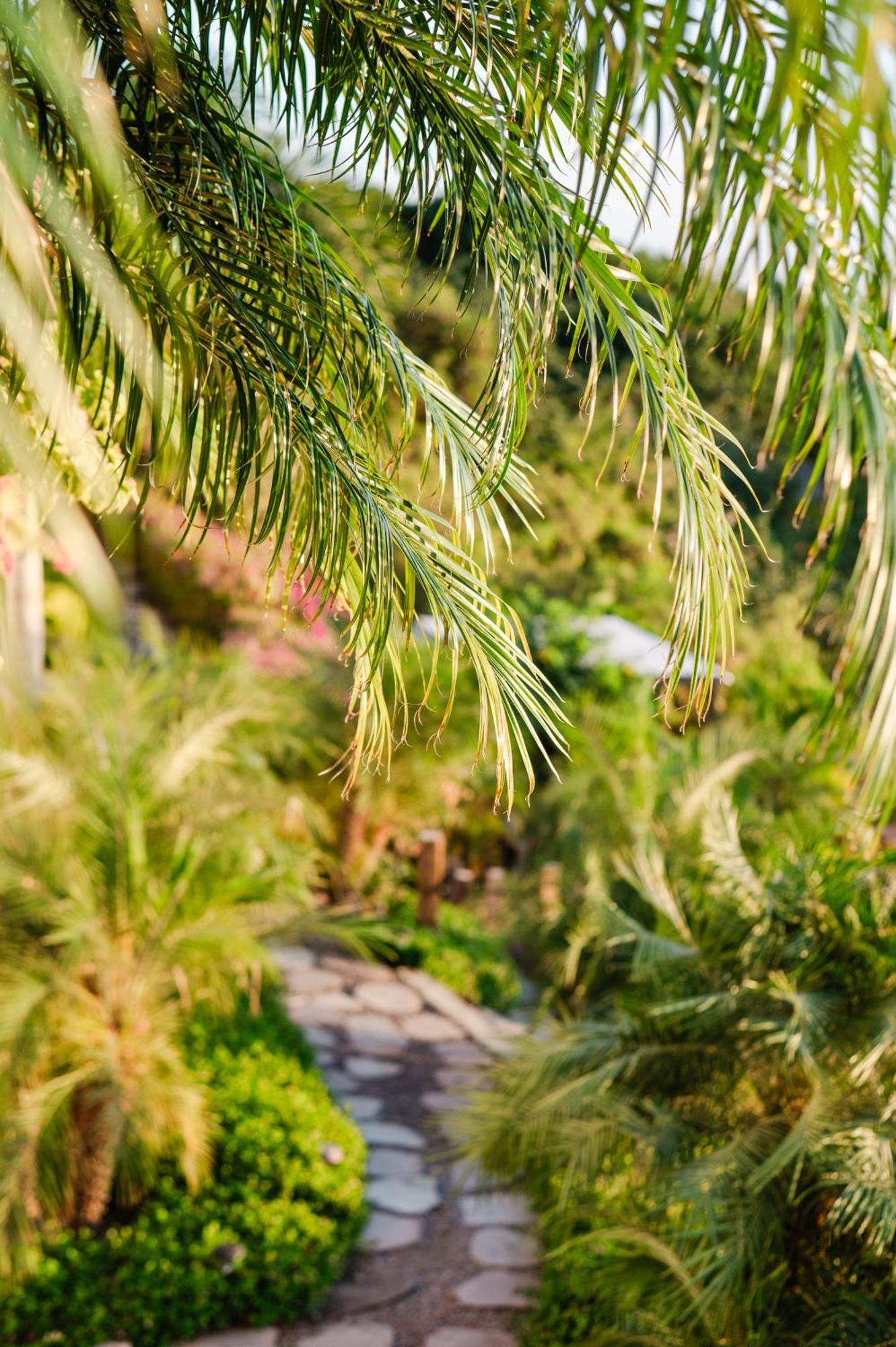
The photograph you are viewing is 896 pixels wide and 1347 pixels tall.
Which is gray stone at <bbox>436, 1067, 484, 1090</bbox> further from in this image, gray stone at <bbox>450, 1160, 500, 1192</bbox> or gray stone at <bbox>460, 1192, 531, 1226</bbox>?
gray stone at <bbox>460, 1192, 531, 1226</bbox>

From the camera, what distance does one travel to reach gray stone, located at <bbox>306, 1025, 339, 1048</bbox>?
6.50 metres

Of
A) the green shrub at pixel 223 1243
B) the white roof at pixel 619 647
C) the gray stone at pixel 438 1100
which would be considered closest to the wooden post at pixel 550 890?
the gray stone at pixel 438 1100

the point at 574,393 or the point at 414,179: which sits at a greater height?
the point at 574,393

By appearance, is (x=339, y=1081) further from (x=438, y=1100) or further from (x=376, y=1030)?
(x=376, y=1030)

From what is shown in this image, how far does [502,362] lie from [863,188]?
60cm

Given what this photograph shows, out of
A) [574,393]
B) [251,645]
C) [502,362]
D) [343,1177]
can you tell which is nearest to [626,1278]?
[343,1177]

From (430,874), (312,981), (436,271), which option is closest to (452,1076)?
(312,981)

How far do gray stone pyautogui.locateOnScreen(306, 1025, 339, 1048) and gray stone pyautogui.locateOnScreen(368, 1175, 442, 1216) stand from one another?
1.43m

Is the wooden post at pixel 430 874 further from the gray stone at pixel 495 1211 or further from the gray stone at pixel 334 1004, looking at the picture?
the gray stone at pixel 495 1211

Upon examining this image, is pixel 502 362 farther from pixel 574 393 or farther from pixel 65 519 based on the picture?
pixel 574 393

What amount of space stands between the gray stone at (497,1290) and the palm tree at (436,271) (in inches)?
126

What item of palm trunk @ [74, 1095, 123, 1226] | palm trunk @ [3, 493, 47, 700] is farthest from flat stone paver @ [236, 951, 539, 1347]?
palm trunk @ [3, 493, 47, 700]

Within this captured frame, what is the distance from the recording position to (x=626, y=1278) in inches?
120

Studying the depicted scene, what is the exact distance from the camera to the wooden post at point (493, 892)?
29.7 feet
